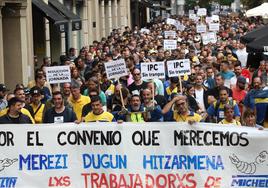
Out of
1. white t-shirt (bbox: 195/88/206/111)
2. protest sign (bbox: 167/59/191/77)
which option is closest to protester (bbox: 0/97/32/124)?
white t-shirt (bbox: 195/88/206/111)

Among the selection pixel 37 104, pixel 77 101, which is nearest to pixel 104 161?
pixel 77 101

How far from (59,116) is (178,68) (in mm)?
3852

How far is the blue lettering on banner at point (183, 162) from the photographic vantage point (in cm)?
1006

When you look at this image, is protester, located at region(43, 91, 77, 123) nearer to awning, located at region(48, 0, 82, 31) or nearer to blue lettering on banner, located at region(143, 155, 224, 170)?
blue lettering on banner, located at region(143, 155, 224, 170)

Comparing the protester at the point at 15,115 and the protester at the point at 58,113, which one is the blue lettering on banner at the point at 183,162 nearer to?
the protester at the point at 58,113

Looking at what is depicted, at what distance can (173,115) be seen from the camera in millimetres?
12148

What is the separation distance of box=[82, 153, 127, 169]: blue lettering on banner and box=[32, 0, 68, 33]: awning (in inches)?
637

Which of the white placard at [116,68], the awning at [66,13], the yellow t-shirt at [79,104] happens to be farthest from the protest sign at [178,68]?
the awning at [66,13]

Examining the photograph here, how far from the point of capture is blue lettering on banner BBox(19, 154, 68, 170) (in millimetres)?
10273

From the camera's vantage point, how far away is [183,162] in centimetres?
1009

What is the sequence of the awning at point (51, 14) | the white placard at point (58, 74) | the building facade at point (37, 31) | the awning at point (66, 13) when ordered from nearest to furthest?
the white placard at point (58, 74), the building facade at point (37, 31), the awning at point (51, 14), the awning at point (66, 13)

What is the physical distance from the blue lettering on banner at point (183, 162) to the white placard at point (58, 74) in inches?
189

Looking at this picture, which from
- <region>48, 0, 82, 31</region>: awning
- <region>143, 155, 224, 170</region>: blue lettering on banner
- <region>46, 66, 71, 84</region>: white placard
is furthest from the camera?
<region>48, 0, 82, 31</region>: awning

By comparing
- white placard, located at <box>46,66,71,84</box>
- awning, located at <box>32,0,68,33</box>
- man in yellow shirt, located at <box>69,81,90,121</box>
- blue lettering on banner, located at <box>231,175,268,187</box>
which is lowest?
blue lettering on banner, located at <box>231,175,268,187</box>
